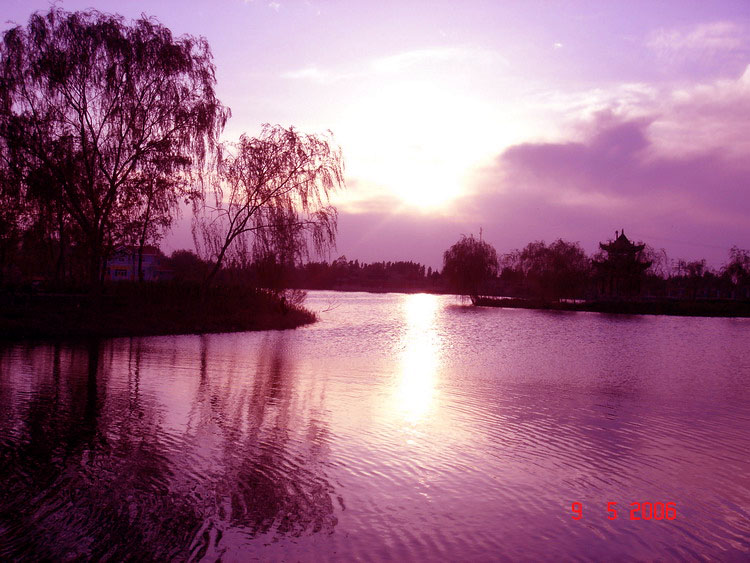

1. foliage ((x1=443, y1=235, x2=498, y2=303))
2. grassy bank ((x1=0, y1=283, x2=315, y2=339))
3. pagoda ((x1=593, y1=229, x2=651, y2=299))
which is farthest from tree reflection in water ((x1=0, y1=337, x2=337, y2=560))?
pagoda ((x1=593, y1=229, x2=651, y2=299))

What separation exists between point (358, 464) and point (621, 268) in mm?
77337

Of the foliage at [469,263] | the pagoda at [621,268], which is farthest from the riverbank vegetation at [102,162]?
the pagoda at [621,268]

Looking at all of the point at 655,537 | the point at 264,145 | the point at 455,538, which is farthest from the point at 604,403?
the point at 264,145

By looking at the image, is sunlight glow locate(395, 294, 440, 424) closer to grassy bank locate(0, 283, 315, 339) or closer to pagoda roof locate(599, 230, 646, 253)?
grassy bank locate(0, 283, 315, 339)

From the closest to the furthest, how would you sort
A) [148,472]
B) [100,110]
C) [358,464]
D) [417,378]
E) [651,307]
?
[148,472] < [358,464] < [417,378] < [100,110] < [651,307]

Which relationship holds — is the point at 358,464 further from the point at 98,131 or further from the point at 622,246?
the point at 622,246

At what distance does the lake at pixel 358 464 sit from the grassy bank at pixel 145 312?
603 centimetres

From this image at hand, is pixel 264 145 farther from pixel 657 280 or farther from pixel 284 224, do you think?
pixel 657 280

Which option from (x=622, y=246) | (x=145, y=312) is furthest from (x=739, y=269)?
(x=145, y=312)

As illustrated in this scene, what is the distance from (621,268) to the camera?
255ft

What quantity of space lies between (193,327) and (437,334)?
10216 mm

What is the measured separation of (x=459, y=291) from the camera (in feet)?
229

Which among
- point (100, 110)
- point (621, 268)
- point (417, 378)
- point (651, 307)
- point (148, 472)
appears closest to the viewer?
point (148, 472)

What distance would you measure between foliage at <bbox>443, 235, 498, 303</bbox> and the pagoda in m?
18.0
